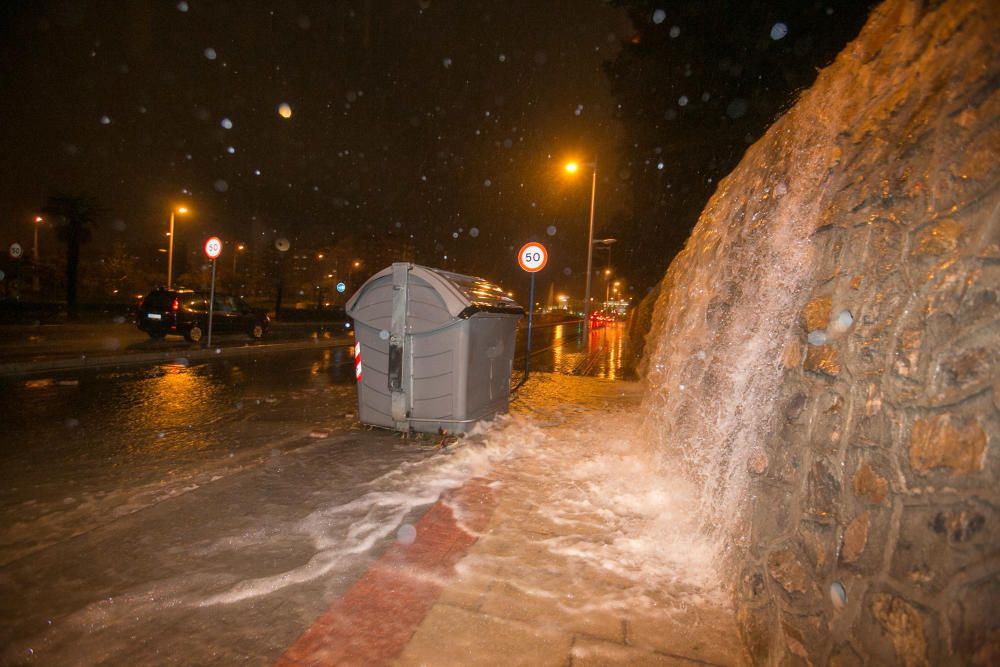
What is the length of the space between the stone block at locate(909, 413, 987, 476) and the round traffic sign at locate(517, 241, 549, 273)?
28.3ft

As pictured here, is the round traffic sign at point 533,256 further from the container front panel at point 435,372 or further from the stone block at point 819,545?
the stone block at point 819,545

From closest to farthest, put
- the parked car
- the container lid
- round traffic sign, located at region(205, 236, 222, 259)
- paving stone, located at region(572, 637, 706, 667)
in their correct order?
paving stone, located at region(572, 637, 706, 667), the container lid, round traffic sign, located at region(205, 236, 222, 259), the parked car

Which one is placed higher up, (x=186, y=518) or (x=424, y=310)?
(x=424, y=310)

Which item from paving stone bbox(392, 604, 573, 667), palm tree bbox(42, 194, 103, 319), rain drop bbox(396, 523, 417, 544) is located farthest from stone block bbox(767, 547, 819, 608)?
palm tree bbox(42, 194, 103, 319)

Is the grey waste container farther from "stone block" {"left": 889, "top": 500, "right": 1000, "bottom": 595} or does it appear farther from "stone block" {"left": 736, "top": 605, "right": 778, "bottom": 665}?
"stone block" {"left": 889, "top": 500, "right": 1000, "bottom": 595}

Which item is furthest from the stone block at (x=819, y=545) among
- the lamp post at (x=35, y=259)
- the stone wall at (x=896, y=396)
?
the lamp post at (x=35, y=259)

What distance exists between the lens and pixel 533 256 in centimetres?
1027

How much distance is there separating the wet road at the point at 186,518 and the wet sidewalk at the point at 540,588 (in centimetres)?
27

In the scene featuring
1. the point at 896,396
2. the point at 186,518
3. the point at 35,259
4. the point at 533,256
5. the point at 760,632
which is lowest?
the point at 186,518

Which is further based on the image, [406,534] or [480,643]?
[406,534]

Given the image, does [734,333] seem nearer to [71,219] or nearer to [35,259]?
[71,219]

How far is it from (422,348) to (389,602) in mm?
3239

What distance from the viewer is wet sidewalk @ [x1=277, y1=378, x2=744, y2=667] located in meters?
2.34

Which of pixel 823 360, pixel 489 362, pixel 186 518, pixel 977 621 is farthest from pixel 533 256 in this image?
pixel 977 621
